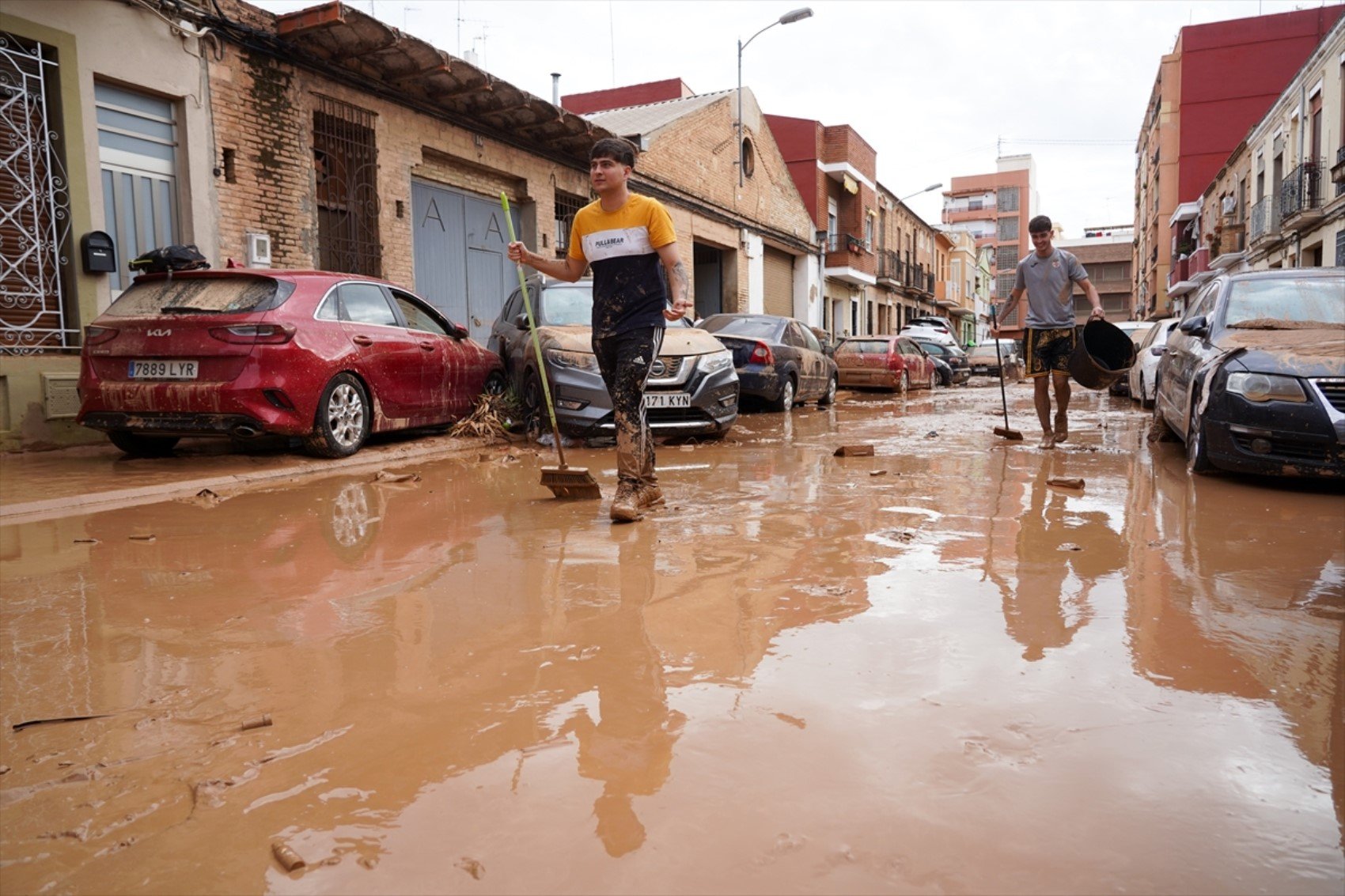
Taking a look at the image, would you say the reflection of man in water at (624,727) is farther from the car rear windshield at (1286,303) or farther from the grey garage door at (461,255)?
the grey garage door at (461,255)

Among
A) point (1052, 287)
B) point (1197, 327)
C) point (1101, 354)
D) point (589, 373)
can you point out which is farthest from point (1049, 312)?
point (589, 373)

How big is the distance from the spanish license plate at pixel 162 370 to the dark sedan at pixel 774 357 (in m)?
6.83

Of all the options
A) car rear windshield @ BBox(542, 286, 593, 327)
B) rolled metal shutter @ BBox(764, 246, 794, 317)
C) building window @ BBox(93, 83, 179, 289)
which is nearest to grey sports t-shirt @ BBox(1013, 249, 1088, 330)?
car rear windshield @ BBox(542, 286, 593, 327)

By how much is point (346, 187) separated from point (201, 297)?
5.85 m

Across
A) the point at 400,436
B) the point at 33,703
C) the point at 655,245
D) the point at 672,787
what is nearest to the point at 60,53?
the point at 400,436

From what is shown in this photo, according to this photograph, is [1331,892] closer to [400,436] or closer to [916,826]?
[916,826]

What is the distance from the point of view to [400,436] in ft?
29.1

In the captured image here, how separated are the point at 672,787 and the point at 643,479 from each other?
3218mm

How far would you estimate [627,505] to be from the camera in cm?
494

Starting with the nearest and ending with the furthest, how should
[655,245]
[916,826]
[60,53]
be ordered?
[916,826], [655,245], [60,53]

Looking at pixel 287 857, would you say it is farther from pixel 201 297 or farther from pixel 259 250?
pixel 259 250

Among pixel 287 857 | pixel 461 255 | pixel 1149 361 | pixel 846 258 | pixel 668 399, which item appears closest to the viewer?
pixel 287 857

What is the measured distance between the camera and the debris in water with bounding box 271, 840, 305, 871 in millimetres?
1692

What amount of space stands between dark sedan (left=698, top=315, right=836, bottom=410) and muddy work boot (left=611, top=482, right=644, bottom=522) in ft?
22.7
